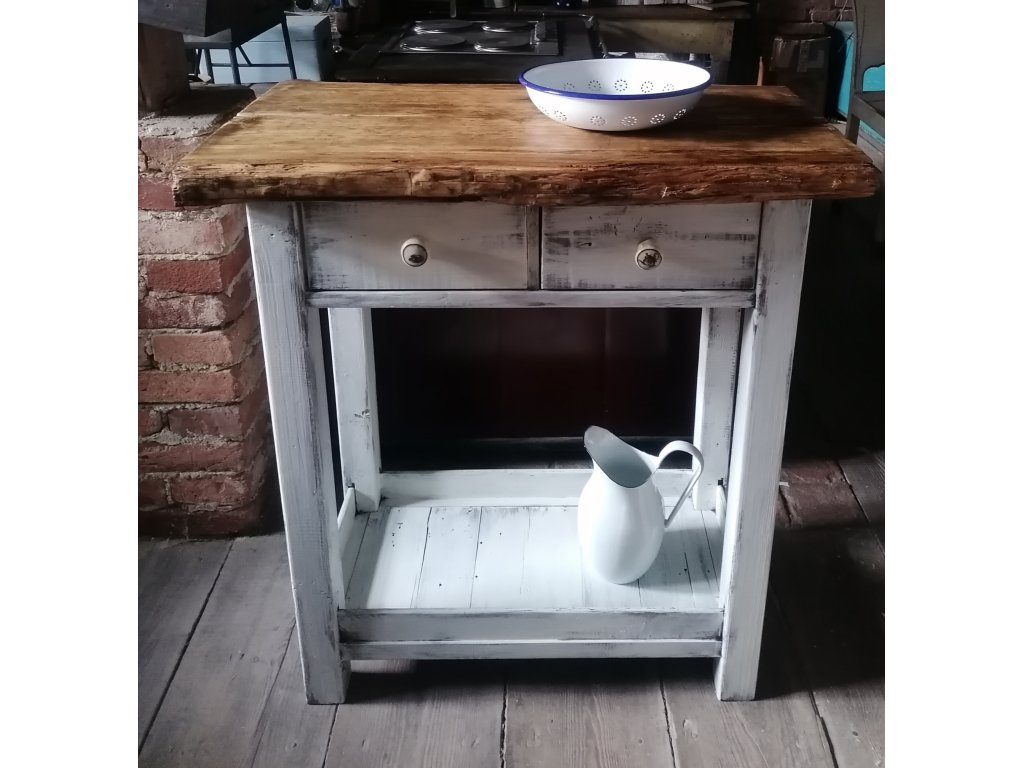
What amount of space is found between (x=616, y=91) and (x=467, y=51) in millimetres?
1324

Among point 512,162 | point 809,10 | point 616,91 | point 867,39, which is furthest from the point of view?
point 809,10

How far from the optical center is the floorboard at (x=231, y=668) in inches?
45.2

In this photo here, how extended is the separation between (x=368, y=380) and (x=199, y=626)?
459mm

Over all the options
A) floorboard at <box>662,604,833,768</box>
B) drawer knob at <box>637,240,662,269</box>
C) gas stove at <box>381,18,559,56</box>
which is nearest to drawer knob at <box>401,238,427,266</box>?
drawer knob at <box>637,240,662,269</box>

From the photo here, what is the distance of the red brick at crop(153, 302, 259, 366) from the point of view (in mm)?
1379

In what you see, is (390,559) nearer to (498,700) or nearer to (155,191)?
(498,700)

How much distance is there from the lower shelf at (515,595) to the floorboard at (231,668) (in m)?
0.17

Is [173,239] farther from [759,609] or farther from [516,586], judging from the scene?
[759,609]

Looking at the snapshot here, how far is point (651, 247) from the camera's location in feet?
3.01

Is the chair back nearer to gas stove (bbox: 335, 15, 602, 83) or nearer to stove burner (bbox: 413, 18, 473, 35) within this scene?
gas stove (bbox: 335, 15, 602, 83)

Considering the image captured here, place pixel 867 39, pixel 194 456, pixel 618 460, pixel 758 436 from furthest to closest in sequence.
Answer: pixel 867 39, pixel 194 456, pixel 618 460, pixel 758 436

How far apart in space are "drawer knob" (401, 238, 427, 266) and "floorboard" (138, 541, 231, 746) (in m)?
0.75

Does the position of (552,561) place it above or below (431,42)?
below

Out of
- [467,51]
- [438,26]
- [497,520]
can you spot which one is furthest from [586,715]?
[438,26]
